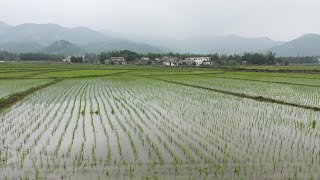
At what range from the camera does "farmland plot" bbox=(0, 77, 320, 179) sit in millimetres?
5791

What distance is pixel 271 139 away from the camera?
26.2 ft

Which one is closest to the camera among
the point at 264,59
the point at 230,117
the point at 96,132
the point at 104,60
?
the point at 96,132

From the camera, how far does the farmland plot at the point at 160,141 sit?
5.79 metres

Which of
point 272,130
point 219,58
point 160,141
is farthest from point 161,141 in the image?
point 219,58

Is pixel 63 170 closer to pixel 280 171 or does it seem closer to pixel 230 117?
pixel 280 171

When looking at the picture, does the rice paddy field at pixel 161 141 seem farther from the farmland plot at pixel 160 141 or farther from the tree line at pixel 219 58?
the tree line at pixel 219 58

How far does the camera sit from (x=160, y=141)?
7789mm

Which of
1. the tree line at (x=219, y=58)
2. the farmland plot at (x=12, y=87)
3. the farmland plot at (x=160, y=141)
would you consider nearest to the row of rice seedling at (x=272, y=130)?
the farmland plot at (x=160, y=141)

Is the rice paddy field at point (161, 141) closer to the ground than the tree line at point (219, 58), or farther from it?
closer to the ground

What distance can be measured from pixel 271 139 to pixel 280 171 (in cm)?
242

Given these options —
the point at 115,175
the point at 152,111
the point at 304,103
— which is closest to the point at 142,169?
the point at 115,175

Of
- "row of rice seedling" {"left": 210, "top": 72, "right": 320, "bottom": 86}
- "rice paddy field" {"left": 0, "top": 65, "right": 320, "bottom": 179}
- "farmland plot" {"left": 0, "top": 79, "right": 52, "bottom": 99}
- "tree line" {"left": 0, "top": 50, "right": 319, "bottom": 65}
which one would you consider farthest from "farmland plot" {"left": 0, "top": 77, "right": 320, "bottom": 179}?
"tree line" {"left": 0, "top": 50, "right": 319, "bottom": 65}

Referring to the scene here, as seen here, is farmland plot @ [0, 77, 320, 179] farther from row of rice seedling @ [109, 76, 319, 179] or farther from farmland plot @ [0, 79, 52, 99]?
farmland plot @ [0, 79, 52, 99]

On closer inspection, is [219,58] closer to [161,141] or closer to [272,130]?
[272,130]
